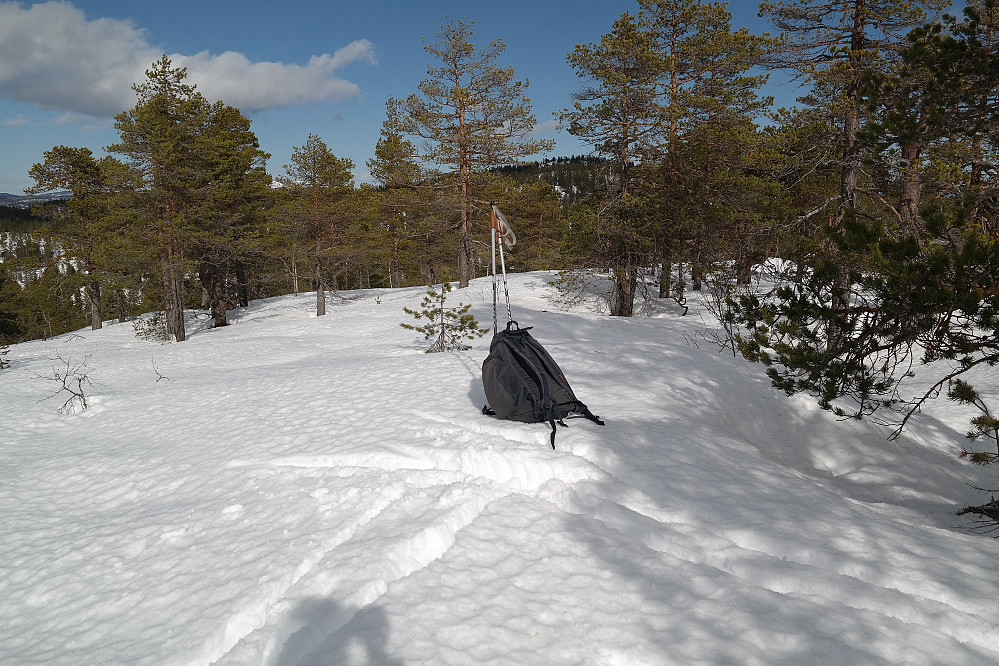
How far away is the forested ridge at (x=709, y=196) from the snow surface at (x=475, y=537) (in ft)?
3.81

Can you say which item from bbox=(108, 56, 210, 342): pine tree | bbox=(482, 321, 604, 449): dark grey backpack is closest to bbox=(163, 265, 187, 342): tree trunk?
bbox=(108, 56, 210, 342): pine tree

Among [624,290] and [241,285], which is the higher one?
[241,285]

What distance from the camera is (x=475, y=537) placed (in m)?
3.08

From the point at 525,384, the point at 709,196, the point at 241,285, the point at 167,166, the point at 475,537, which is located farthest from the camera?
the point at 241,285

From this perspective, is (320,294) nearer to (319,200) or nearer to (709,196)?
(319,200)

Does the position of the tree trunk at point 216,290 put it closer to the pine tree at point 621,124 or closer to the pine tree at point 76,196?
the pine tree at point 76,196

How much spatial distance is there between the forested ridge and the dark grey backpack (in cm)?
168

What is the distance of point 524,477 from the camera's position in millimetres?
3906

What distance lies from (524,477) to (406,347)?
6885 mm

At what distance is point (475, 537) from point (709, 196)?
12189mm

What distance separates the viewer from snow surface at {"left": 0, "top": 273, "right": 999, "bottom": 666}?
225 cm

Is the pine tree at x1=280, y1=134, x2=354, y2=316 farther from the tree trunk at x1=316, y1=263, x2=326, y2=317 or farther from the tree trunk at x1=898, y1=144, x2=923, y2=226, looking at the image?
the tree trunk at x1=898, y1=144, x2=923, y2=226

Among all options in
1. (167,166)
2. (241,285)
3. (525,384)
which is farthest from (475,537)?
(241,285)

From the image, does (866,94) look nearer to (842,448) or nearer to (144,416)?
(842,448)
